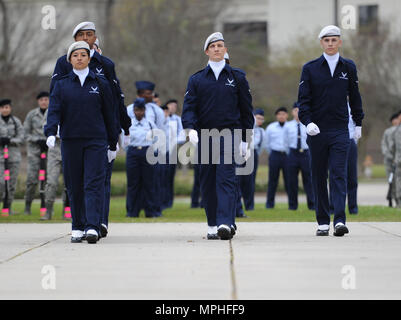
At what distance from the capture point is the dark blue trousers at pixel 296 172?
1841cm

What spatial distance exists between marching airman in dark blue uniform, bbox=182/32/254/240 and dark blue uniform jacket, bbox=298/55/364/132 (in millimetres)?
732

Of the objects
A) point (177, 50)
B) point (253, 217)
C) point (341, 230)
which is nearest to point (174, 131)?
point (253, 217)

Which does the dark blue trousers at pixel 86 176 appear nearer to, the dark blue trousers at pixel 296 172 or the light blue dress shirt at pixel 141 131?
the light blue dress shirt at pixel 141 131

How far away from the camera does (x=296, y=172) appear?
62.2 ft

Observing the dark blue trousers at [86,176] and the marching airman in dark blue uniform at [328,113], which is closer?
the dark blue trousers at [86,176]

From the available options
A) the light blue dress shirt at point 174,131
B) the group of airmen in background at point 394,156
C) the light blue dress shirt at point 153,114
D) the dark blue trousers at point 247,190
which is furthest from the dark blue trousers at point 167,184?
the group of airmen in background at point 394,156

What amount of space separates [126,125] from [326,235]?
2.66m

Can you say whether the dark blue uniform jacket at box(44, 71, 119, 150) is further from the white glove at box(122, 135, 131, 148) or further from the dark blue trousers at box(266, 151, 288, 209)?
the dark blue trousers at box(266, 151, 288, 209)

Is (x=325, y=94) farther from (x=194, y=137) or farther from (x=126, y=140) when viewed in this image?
(x=126, y=140)

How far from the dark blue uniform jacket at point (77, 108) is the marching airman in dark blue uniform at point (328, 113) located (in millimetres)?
2277

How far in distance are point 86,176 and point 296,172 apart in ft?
31.6

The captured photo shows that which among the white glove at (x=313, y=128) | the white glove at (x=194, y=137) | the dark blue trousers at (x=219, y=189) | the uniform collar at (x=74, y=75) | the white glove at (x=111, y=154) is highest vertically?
the uniform collar at (x=74, y=75)
